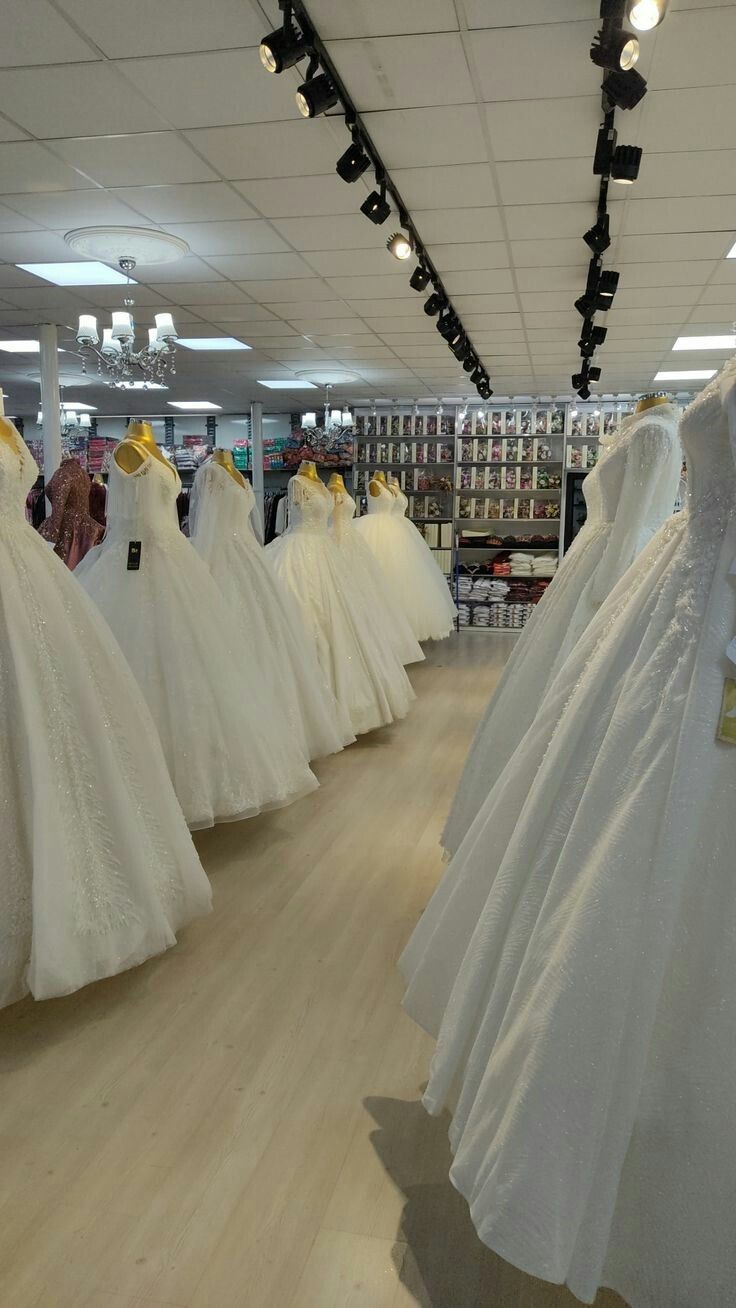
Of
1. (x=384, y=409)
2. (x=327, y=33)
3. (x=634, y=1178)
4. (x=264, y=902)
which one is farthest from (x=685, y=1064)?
(x=384, y=409)

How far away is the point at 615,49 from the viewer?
2.51 m

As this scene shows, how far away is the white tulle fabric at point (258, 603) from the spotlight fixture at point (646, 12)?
2256 mm

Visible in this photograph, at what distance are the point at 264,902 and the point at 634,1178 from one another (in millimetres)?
1843

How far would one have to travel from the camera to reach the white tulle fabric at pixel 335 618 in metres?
4.75

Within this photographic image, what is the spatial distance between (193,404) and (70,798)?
962 cm

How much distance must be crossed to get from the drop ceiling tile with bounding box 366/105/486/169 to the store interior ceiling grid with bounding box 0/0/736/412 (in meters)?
0.01

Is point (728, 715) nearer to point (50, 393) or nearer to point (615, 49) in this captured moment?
point (615, 49)

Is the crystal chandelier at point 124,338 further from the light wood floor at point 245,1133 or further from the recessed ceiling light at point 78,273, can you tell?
the light wood floor at point 245,1133

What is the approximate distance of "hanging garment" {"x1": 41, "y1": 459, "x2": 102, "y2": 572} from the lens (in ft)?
15.9

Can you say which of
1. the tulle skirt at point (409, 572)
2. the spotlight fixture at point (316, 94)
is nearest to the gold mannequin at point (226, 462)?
the spotlight fixture at point (316, 94)

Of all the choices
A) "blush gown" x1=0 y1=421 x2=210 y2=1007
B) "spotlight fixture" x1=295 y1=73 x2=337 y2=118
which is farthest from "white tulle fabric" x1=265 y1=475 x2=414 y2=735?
"spotlight fixture" x1=295 y1=73 x2=337 y2=118

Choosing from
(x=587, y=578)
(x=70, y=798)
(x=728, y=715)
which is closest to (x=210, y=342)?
(x=587, y=578)

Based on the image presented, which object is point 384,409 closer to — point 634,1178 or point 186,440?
point 186,440

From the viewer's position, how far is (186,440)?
1213 cm
